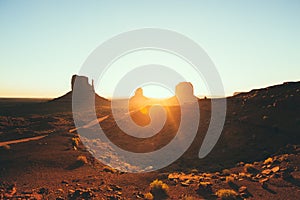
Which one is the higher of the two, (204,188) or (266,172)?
(266,172)

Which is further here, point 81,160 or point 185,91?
point 185,91

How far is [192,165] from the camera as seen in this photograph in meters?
23.8

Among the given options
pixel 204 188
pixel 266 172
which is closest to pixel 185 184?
pixel 204 188

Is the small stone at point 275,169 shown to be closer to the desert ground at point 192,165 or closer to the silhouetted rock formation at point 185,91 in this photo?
the desert ground at point 192,165

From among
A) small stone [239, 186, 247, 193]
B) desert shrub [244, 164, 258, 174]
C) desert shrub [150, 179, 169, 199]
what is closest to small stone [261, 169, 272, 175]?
desert shrub [244, 164, 258, 174]

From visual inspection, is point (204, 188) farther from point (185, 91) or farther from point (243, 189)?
point (185, 91)

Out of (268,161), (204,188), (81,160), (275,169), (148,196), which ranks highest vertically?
(268,161)

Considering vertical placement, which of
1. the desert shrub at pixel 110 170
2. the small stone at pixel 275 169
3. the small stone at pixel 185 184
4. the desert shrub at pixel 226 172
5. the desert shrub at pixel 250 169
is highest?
the small stone at pixel 275 169

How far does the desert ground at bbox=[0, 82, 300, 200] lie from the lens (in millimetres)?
15914

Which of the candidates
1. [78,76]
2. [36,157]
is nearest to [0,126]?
[36,157]

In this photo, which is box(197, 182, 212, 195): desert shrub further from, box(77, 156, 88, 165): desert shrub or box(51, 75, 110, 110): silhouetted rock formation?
box(51, 75, 110, 110): silhouetted rock formation

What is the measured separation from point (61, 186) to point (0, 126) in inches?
1182

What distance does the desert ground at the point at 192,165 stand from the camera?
15.9m

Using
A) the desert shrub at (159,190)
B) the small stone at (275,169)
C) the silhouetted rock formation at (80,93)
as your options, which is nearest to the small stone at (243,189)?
the small stone at (275,169)
